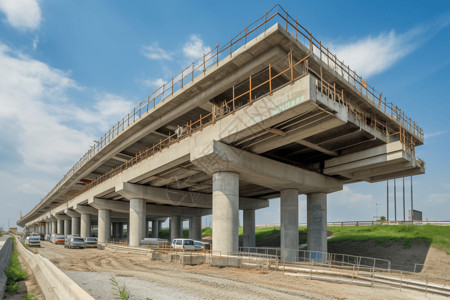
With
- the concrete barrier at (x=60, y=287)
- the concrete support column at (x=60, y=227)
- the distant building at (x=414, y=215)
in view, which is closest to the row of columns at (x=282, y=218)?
the concrete barrier at (x=60, y=287)

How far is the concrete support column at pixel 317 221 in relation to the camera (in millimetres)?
33000

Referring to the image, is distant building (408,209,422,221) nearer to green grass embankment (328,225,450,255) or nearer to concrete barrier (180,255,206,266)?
green grass embankment (328,225,450,255)

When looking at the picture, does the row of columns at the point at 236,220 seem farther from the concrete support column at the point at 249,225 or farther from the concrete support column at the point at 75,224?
the concrete support column at the point at 75,224

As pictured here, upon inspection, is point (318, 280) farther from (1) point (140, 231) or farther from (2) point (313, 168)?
(1) point (140, 231)

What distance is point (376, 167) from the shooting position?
3094cm

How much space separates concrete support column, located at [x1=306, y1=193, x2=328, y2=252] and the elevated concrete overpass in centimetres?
9

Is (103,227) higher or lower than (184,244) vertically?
lower

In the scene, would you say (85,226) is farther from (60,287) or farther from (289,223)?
(60,287)

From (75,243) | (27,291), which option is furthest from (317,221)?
(75,243)

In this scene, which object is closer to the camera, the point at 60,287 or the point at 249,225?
the point at 60,287

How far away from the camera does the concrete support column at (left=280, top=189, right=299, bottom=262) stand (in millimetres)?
31594

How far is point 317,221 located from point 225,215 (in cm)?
1246

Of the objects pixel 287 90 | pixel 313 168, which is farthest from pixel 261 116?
pixel 313 168

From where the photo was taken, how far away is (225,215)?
2494cm
